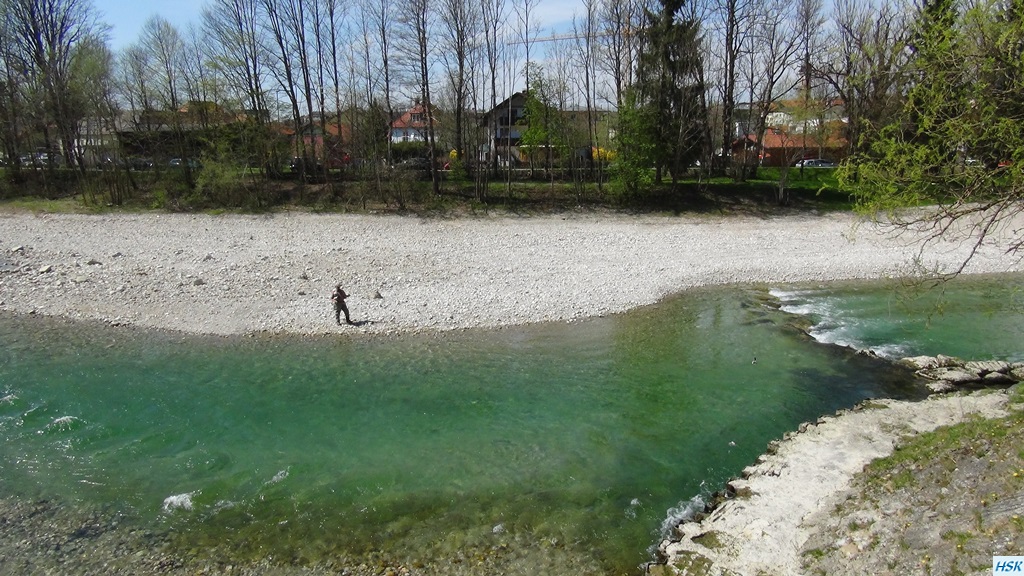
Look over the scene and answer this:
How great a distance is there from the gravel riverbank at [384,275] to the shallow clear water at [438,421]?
0.88m

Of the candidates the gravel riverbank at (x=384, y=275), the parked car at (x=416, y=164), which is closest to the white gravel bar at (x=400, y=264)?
the gravel riverbank at (x=384, y=275)

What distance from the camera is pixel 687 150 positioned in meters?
41.8

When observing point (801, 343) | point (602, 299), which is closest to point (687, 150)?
point (602, 299)

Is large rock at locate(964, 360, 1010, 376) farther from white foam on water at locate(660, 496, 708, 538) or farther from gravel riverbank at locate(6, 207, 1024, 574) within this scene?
white foam on water at locate(660, 496, 708, 538)

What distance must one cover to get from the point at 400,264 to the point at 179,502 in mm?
15963

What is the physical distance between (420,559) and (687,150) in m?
37.8

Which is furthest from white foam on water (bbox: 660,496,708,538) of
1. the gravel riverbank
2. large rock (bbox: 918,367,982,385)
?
large rock (bbox: 918,367,982,385)

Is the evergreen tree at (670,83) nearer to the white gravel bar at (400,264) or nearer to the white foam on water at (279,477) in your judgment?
the white gravel bar at (400,264)

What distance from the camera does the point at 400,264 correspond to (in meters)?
25.6

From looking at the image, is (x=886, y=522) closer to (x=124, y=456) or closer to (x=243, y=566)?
(x=243, y=566)

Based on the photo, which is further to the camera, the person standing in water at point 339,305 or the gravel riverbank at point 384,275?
the person standing in water at point 339,305

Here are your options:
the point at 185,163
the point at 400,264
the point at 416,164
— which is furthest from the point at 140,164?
the point at 400,264

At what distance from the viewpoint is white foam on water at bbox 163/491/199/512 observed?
10219mm

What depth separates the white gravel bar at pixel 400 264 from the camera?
2069 cm
